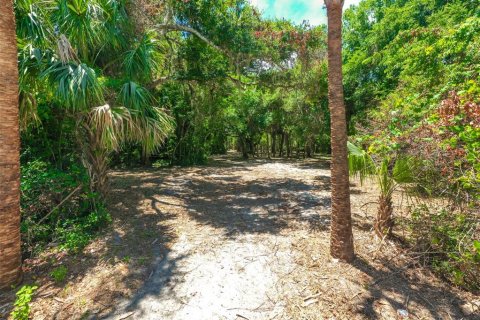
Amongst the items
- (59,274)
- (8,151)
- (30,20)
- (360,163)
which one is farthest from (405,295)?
(30,20)

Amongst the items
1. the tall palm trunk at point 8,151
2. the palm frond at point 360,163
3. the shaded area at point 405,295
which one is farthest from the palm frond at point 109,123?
the shaded area at point 405,295

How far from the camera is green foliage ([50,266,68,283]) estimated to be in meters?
3.40

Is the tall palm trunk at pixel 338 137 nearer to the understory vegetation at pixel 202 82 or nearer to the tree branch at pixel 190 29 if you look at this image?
the understory vegetation at pixel 202 82

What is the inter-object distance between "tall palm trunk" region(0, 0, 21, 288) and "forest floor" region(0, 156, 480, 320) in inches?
18.6

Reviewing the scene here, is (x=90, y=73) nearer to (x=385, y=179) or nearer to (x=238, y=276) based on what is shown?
(x=238, y=276)

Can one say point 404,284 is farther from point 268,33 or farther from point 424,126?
point 268,33

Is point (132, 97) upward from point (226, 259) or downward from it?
upward

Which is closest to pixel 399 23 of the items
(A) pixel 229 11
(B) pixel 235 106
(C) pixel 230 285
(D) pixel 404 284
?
(A) pixel 229 11

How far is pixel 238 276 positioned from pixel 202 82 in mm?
7689

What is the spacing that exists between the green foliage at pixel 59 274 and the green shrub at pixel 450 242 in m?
5.20

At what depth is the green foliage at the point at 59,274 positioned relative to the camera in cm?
340

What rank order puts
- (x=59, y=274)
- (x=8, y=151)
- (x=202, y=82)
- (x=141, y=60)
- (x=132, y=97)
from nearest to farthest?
(x=8, y=151)
(x=59, y=274)
(x=132, y=97)
(x=141, y=60)
(x=202, y=82)

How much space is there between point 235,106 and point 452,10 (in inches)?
511

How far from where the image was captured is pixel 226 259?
3732 millimetres
